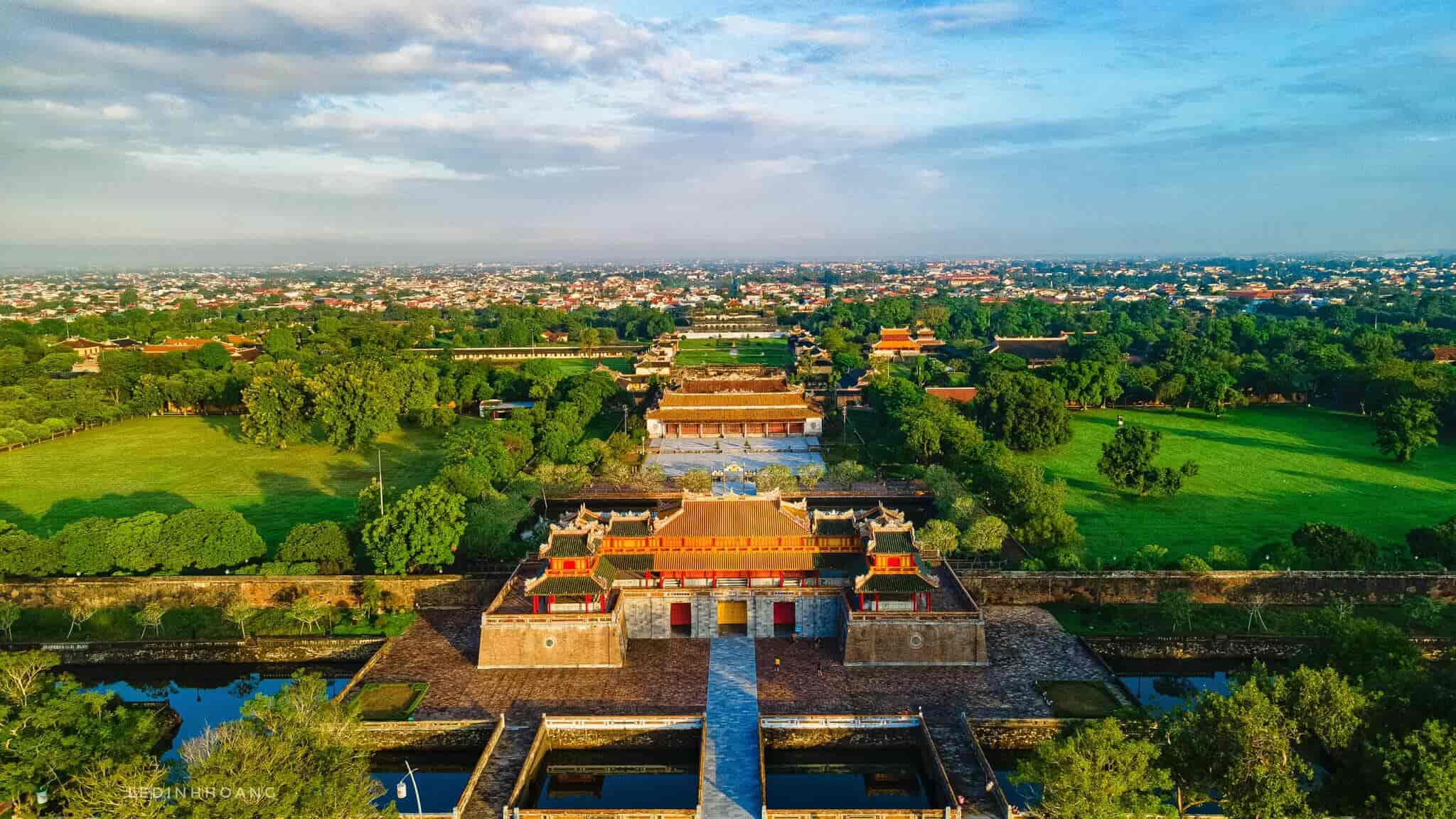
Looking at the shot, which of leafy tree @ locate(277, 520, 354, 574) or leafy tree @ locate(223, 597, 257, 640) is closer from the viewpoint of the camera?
leafy tree @ locate(223, 597, 257, 640)

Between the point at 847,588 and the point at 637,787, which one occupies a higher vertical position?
the point at 847,588

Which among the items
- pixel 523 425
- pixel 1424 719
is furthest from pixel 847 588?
pixel 523 425

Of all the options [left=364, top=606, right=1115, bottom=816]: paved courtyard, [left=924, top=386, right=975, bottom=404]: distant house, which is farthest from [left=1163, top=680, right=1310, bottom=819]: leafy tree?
[left=924, top=386, right=975, bottom=404]: distant house

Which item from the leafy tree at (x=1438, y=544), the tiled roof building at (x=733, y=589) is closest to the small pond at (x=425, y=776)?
the tiled roof building at (x=733, y=589)

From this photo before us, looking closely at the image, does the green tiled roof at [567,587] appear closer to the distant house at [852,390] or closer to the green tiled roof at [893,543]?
the green tiled roof at [893,543]

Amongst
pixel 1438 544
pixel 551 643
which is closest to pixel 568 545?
pixel 551 643

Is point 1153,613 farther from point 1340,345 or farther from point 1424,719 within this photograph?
point 1340,345

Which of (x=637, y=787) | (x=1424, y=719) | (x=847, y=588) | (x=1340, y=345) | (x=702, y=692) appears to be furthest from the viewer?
(x=1340, y=345)

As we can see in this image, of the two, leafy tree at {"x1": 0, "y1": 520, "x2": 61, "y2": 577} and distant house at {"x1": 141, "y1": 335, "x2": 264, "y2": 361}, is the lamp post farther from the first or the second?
distant house at {"x1": 141, "y1": 335, "x2": 264, "y2": 361}
